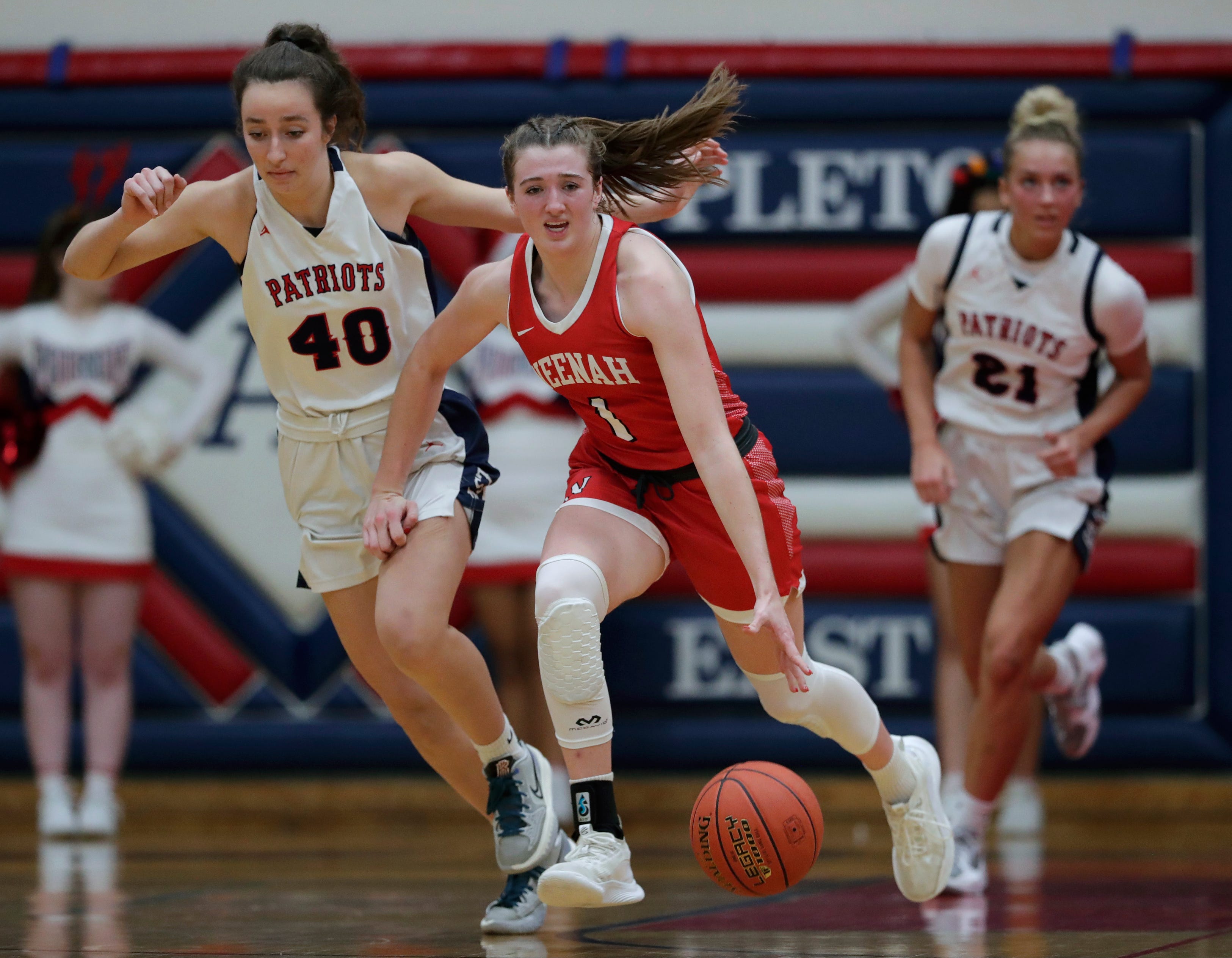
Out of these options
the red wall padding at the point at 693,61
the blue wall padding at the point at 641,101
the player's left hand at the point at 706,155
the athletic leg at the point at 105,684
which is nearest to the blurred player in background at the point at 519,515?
the blue wall padding at the point at 641,101

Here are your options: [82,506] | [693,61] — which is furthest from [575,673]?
[693,61]

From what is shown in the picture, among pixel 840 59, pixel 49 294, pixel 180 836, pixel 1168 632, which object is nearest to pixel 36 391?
pixel 49 294

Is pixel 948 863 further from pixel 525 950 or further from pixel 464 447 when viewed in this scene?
pixel 464 447

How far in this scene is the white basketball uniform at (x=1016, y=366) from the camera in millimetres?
4387

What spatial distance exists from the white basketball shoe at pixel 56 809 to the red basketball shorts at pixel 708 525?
313cm

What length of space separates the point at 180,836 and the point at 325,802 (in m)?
0.59

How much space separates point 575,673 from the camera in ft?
10.5

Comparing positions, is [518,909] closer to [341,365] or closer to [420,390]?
[420,390]

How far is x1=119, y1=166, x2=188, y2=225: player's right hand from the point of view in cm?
333

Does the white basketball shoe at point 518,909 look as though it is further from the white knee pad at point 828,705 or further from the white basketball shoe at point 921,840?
the white basketball shoe at point 921,840

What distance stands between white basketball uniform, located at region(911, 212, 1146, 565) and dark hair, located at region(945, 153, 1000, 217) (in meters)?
0.80

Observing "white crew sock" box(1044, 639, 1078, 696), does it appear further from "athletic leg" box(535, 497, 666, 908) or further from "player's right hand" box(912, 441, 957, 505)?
"athletic leg" box(535, 497, 666, 908)

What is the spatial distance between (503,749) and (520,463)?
7.03ft

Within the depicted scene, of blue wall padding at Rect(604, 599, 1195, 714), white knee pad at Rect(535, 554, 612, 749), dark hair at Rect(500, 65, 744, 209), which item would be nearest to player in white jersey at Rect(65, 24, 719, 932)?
dark hair at Rect(500, 65, 744, 209)
